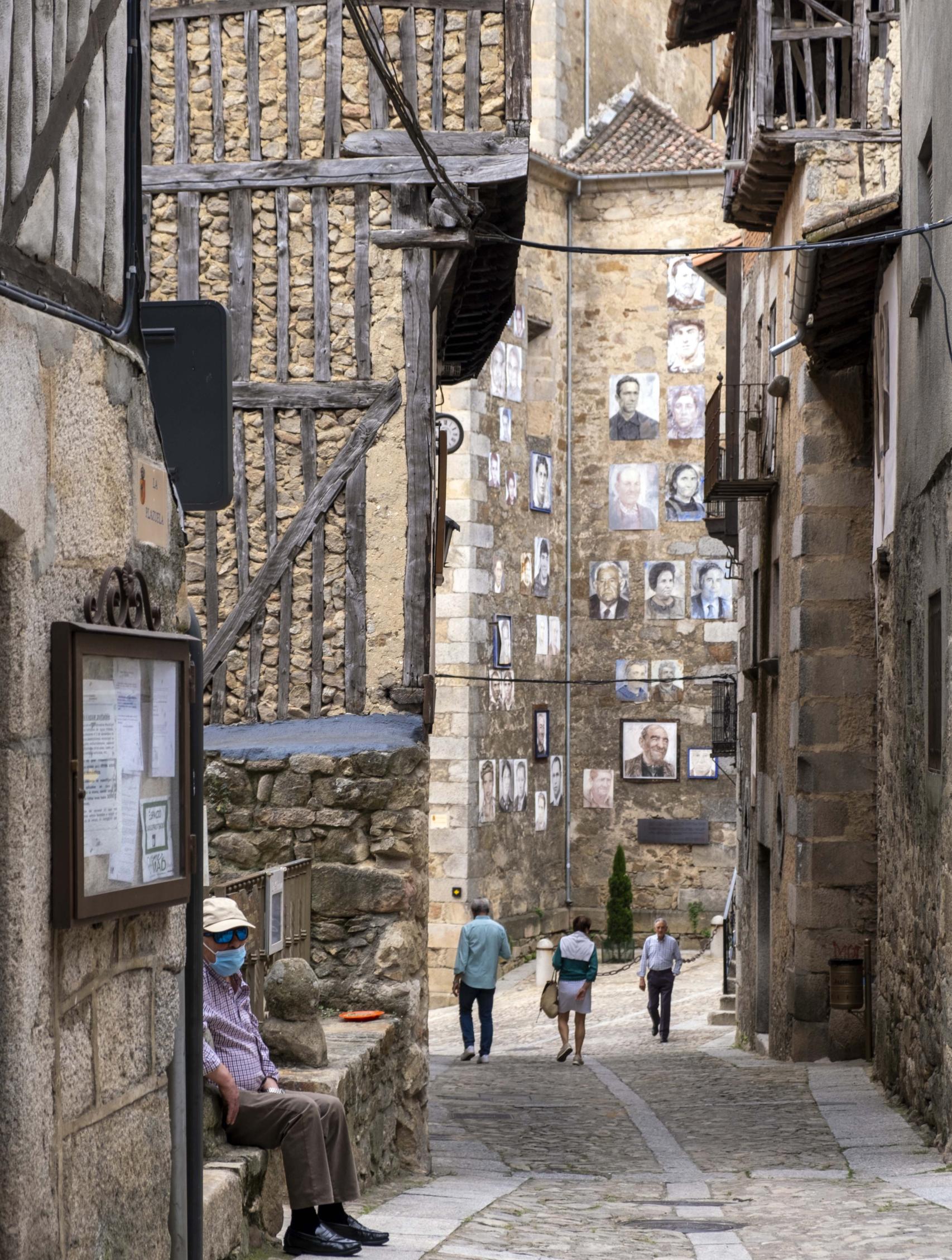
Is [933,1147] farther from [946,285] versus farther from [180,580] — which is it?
[180,580]

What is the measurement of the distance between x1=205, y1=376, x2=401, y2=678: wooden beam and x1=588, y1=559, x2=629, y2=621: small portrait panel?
1859 centimetres

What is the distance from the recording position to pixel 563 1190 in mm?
7914

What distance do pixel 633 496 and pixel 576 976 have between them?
14112mm

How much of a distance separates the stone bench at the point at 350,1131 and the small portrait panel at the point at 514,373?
58.4 ft

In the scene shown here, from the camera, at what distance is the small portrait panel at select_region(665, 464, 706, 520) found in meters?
27.8

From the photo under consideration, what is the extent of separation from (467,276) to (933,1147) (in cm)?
594

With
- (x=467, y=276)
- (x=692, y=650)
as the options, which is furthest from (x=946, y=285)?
(x=692, y=650)

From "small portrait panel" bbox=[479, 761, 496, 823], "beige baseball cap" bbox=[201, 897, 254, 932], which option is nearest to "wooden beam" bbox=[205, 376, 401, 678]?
"beige baseball cap" bbox=[201, 897, 254, 932]

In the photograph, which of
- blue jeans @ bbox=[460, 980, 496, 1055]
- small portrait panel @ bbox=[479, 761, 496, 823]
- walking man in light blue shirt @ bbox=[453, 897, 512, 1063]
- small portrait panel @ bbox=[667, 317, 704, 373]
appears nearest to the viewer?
walking man in light blue shirt @ bbox=[453, 897, 512, 1063]

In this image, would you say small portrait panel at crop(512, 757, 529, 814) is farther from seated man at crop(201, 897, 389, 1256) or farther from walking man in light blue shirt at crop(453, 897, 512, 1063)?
seated man at crop(201, 897, 389, 1256)

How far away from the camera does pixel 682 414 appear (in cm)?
2780

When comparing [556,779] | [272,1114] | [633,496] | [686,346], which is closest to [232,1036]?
[272,1114]

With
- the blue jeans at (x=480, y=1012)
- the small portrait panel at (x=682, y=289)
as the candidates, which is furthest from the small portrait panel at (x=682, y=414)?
the blue jeans at (x=480, y=1012)

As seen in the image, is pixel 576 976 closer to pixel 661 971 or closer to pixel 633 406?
pixel 661 971
